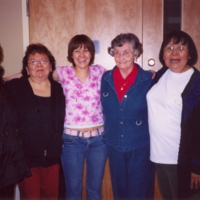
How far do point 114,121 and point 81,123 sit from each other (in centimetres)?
26

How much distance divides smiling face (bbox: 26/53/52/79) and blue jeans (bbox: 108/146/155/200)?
2.57 feet

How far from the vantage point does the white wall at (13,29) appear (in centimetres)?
217

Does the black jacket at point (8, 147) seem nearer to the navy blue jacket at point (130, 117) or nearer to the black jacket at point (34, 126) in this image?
the black jacket at point (34, 126)

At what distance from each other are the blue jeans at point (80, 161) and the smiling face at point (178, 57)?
2.55 feet

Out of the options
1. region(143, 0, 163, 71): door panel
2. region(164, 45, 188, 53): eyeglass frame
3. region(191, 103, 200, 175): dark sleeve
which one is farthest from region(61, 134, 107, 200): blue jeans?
region(143, 0, 163, 71): door panel

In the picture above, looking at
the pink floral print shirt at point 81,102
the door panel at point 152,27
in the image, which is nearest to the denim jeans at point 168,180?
the pink floral print shirt at point 81,102

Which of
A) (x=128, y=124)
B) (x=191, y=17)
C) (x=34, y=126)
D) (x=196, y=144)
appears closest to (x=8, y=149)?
(x=34, y=126)

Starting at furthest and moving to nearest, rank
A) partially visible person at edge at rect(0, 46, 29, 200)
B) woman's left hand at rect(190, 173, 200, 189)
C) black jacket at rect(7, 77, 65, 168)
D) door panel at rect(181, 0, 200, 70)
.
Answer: door panel at rect(181, 0, 200, 70) → black jacket at rect(7, 77, 65, 168) → woman's left hand at rect(190, 173, 200, 189) → partially visible person at edge at rect(0, 46, 29, 200)

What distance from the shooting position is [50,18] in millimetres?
2166

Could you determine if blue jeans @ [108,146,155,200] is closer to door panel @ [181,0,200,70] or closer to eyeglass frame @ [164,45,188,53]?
eyeglass frame @ [164,45,188,53]

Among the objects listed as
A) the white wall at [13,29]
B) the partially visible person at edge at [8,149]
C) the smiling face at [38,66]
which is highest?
the white wall at [13,29]

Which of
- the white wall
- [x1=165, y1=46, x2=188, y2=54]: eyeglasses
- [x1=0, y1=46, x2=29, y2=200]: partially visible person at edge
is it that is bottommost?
[x1=0, y1=46, x2=29, y2=200]: partially visible person at edge

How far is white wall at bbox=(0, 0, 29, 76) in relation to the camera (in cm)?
217

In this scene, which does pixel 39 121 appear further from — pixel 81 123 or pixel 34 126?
pixel 81 123
